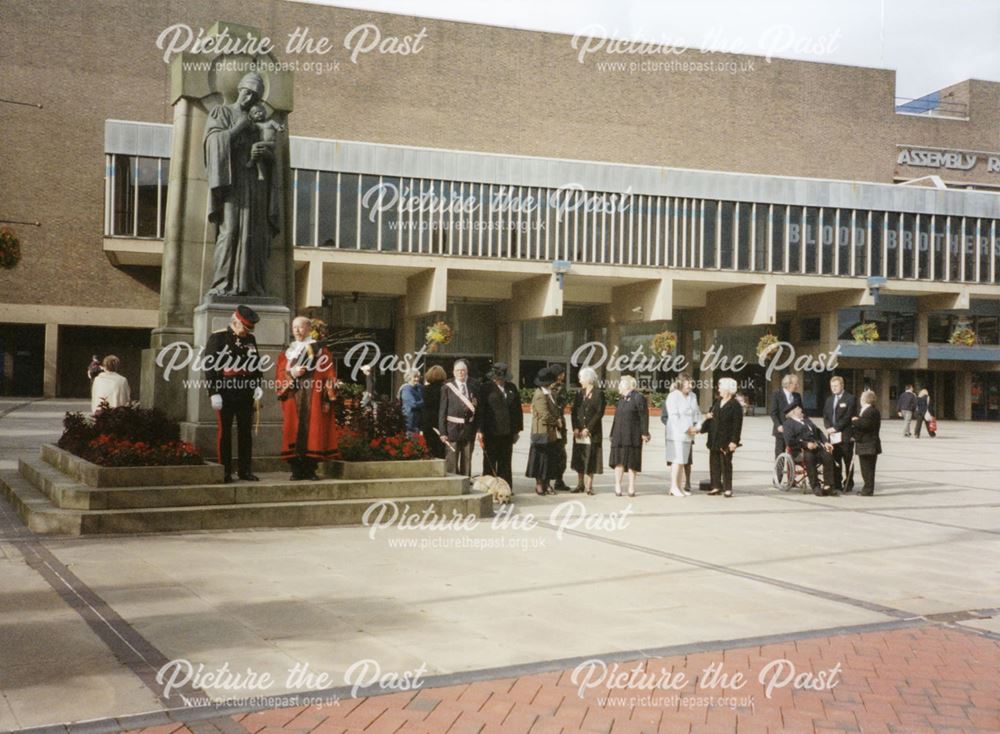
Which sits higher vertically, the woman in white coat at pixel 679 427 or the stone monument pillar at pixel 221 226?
the stone monument pillar at pixel 221 226

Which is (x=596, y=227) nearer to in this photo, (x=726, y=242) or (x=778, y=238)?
(x=726, y=242)

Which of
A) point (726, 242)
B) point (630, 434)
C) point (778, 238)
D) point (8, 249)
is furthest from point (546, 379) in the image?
point (778, 238)

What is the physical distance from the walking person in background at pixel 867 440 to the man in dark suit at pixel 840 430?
0.42ft

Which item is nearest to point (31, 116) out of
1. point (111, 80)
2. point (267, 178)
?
point (111, 80)

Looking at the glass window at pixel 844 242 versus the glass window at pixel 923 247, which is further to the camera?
the glass window at pixel 923 247

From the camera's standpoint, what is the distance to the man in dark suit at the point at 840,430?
15320 millimetres

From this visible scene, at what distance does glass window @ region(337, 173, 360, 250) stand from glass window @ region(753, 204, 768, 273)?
Answer: 61.9 ft

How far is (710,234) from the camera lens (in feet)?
157

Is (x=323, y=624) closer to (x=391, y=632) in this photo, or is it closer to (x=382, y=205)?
(x=391, y=632)

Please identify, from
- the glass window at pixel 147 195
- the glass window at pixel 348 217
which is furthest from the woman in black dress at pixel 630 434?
the glass window at pixel 147 195

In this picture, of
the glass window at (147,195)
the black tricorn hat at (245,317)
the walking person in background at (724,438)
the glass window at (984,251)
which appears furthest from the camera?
the glass window at (984,251)

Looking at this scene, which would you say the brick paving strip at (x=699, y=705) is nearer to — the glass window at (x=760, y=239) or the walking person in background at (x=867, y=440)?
the walking person in background at (x=867, y=440)

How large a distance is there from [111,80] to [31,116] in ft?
12.3

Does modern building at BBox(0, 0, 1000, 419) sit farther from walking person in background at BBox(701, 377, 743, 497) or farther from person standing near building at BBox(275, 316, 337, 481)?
person standing near building at BBox(275, 316, 337, 481)
